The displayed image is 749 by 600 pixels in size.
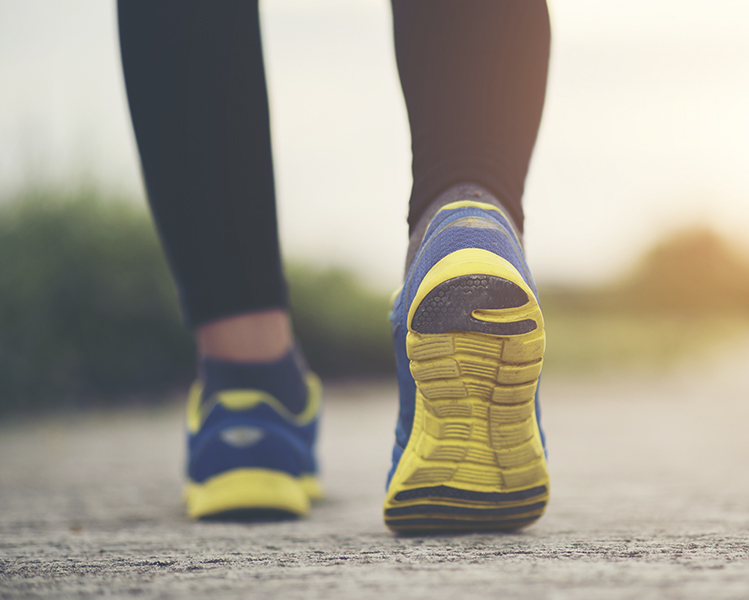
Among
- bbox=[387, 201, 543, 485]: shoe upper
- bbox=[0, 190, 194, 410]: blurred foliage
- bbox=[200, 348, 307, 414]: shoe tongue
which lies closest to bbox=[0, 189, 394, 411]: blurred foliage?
bbox=[0, 190, 194, 410]: blurred foliage

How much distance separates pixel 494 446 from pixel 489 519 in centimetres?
8

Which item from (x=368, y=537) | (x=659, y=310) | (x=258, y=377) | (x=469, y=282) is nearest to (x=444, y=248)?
(x=469, y=282)

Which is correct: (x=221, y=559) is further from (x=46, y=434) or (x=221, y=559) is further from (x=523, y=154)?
(x=46, y=434)

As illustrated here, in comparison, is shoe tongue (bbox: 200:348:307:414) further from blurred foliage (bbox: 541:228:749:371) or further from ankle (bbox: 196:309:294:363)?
blurred foliage (bbox: 541:228:749:371)

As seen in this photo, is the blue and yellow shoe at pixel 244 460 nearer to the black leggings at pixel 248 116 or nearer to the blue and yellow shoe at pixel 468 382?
the black leggings at pixel 248 116

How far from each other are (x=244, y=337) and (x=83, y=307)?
9.15ft

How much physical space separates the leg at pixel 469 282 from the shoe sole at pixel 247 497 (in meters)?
0.24

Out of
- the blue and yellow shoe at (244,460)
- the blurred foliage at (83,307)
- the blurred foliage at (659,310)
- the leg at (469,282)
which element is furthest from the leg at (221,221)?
the blurred foliage at (659,310)

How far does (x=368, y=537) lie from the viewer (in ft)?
2.24

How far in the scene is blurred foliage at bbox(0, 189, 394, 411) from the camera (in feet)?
10.3

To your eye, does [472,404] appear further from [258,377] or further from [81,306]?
[81,306]

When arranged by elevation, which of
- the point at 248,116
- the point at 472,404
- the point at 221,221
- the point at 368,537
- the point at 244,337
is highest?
the point at 248,116

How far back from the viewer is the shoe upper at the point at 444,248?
0.63 metres

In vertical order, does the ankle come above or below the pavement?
above
